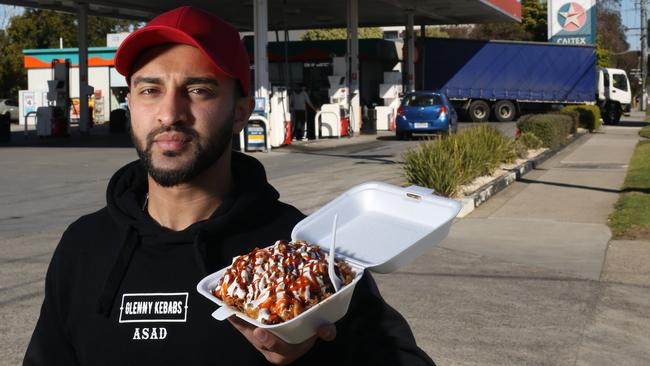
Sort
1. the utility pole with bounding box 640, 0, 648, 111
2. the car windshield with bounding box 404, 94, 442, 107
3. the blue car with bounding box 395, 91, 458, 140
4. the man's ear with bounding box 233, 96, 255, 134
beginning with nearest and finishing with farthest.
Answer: the man's ear with bounding box 233, 96, 255, 134 → the blue car with bounding box 395, 91, 458, 140 → the car windshield with bounding box 404, 94, 442, 107 → the utility pole with bounding box 640, 0, 648, 111

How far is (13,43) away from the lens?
72.8 meters

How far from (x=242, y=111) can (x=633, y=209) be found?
1157 centimetres

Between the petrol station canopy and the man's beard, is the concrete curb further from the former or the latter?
the petrol station canopy

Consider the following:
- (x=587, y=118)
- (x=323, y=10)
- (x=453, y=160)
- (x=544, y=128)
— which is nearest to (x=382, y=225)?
(x=453, y=160)

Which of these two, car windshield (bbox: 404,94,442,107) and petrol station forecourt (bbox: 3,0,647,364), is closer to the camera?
petrol station forecourt (bbox: 3,0,647,364)

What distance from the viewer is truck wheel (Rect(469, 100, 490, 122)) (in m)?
45.1

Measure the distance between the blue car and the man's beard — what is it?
1099 inches

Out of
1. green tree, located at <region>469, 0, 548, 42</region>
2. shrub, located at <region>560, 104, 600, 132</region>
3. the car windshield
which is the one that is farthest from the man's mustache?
green tree, located at <region>469, 0, 548, 42</region>

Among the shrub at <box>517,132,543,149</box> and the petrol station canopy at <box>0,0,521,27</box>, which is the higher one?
the petrol station canopy at <box>0,0,521,27</box>


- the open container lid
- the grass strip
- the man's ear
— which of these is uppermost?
the man's ear

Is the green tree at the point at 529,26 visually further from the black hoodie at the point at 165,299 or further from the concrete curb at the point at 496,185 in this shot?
the black hoodie at the point at 165,299

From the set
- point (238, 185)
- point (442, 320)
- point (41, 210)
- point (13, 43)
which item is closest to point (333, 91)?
point (41, 210)

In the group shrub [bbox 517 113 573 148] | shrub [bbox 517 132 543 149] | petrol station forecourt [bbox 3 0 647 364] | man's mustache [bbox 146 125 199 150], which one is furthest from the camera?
shrub [bbox 517 113 573 148]

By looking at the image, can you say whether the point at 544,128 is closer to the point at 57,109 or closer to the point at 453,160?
the point at 453,160
